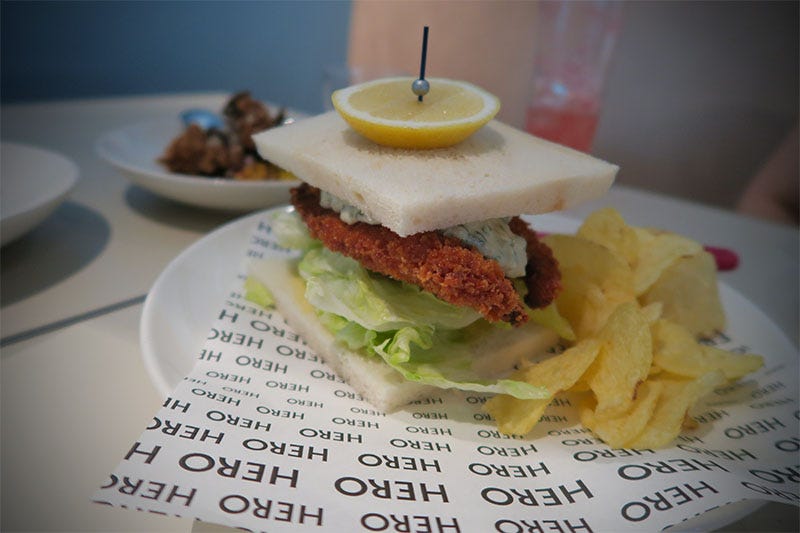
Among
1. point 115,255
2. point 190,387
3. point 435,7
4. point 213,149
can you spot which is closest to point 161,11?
point 435,7

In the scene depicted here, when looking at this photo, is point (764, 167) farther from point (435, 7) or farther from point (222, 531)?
point (222, 531)

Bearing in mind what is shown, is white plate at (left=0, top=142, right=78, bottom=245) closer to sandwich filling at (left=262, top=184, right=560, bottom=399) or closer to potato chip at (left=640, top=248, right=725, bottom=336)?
sandwich filling at (left=262, top=184, right=560, bottom=399)

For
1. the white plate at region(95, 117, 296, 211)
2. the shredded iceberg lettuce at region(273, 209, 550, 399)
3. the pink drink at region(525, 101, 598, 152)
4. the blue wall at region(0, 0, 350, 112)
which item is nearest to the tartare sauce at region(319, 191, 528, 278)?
the shredded iceberg lettuce at region(273, 209, 550, 399)

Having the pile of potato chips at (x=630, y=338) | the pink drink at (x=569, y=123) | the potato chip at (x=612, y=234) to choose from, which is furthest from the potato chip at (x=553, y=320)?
the pink drink at (x=569, y=123)

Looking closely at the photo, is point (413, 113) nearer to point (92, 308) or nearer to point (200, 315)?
point (200, 315)

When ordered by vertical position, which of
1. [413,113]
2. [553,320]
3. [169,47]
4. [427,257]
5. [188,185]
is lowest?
[553,320]

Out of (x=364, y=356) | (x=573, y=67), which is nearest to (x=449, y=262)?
(x=364, y=356)
